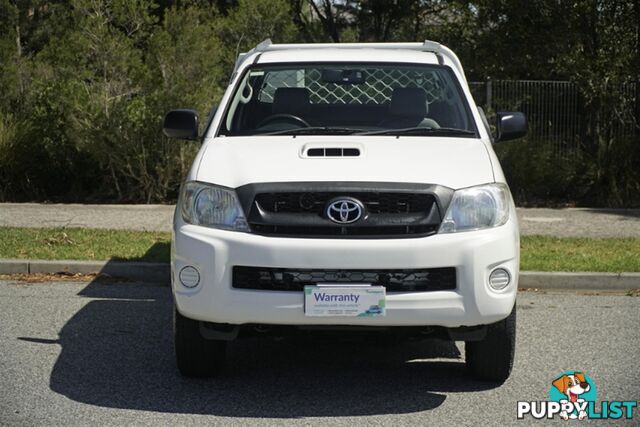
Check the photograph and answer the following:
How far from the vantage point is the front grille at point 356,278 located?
17.8 feet

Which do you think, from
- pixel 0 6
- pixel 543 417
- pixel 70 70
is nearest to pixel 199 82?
pixel 70 70

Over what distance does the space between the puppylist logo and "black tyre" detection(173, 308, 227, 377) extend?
1.70 metres

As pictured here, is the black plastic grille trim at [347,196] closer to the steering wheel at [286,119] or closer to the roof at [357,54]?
the steering wheel at [286,119]

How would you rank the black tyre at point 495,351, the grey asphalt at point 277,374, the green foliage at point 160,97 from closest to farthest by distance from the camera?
1. the grey asphalt at point 277,374
2. the black tyre at point 495,351
3. the green foliage at point 160,97

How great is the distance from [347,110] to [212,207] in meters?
1.66

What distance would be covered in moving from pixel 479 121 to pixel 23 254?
4968 mm

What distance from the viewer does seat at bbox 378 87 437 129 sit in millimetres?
6805

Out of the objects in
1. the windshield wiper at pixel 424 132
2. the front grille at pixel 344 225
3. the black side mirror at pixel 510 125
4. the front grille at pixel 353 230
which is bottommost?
the front grille at pixel 353 230

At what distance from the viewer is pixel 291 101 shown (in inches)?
278

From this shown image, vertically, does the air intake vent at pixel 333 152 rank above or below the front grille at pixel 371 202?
above

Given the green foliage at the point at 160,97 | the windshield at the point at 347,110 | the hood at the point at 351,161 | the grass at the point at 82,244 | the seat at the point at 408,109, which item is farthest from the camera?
the green foliage at the point at 160,97

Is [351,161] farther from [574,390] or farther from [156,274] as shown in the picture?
[156,274]

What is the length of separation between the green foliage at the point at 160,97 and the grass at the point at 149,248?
3072 mm

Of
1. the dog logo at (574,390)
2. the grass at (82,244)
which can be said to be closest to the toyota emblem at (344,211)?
the dog logo at (574,390)
